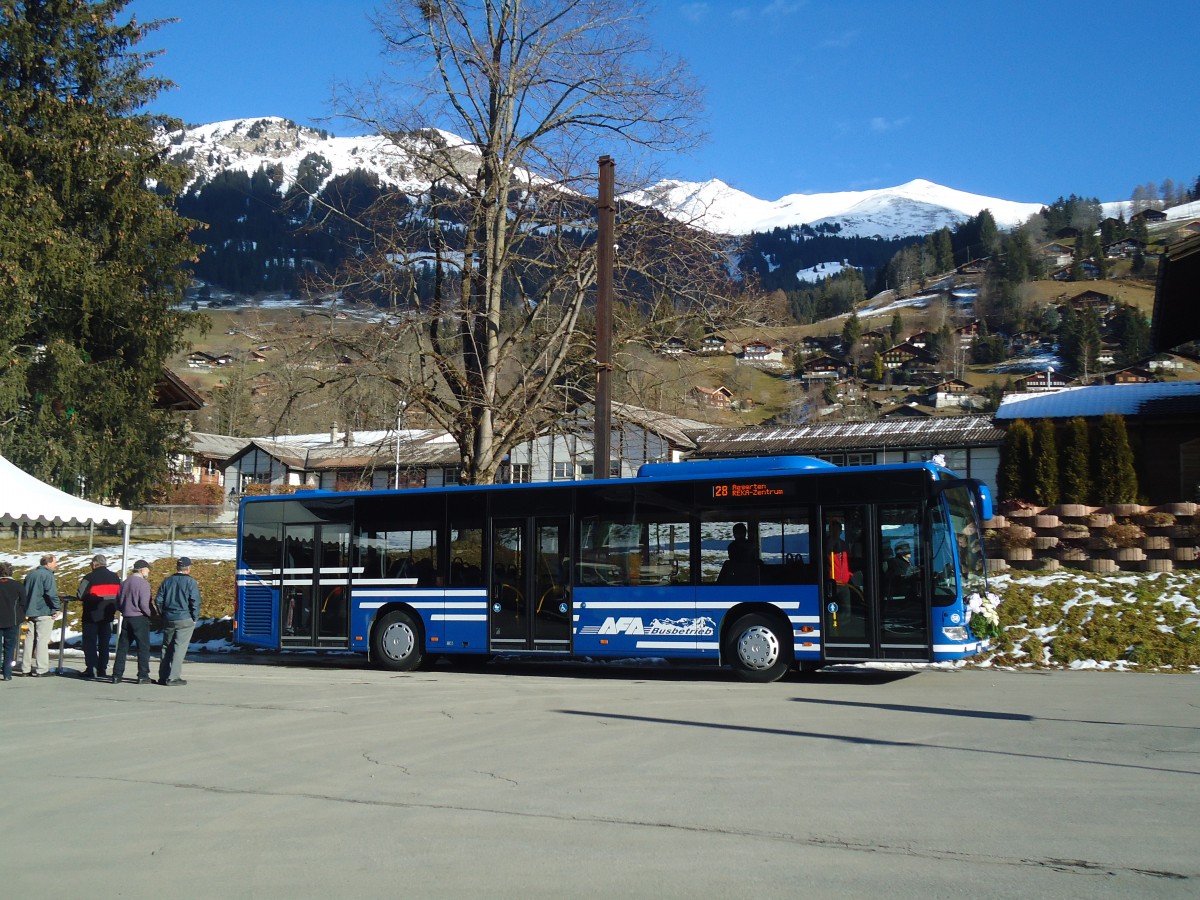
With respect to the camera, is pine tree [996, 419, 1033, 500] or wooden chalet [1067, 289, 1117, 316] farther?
wooden chalet [1067, 289, 1117, 316]

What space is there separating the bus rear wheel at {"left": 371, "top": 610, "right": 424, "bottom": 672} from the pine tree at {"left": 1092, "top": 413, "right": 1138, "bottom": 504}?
1808cm

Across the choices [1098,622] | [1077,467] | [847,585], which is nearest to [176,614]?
[847,585]

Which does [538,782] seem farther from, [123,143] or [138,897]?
[123,143]

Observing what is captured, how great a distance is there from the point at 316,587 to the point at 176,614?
145 inches

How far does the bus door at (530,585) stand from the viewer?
16531 mm

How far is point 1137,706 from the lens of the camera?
11.7m

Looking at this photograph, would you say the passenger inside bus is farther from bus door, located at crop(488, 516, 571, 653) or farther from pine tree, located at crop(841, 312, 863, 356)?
pine tree, located at crop(841, 312, 863, 356)

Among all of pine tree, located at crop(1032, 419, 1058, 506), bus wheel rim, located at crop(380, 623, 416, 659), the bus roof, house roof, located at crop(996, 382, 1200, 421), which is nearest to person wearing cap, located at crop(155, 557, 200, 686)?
bus wheel rim, located at crop(380, 623, 416, 659)

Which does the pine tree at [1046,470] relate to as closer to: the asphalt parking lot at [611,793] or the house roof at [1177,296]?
the house roof at [1177,296]

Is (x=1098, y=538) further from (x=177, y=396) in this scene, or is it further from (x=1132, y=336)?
(x=1132, y=336)

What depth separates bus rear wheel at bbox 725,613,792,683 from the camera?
15.0 m

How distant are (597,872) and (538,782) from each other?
8.32ft

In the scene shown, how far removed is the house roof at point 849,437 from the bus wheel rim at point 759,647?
31.7m

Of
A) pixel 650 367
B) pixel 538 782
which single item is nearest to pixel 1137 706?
pixel 538 782
